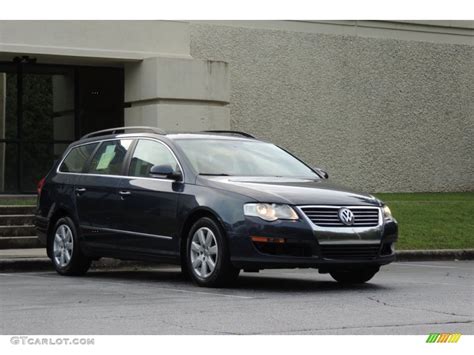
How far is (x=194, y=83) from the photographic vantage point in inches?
829

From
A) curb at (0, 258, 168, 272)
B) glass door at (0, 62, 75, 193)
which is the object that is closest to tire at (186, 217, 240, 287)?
curb at (0, 258, 168, 272)

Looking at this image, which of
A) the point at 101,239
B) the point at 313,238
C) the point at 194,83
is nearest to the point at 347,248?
the point at 313,238

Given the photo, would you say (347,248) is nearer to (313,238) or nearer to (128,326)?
(313,238)

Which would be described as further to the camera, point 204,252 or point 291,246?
point 204,252

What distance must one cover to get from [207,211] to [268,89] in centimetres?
1211

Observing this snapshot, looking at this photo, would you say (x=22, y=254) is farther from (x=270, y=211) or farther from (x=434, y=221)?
(x=434, y=221)

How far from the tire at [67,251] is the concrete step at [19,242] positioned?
95.7 inches

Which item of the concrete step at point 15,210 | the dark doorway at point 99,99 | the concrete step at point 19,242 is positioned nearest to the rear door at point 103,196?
the concrete step at point 19,242

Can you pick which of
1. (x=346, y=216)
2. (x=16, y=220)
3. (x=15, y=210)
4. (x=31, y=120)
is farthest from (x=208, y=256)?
(x=31, y=120)

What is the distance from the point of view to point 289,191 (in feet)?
34.8

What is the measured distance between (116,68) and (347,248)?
43.1 ft

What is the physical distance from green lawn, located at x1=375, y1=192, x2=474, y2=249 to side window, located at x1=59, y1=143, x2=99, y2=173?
5.25m

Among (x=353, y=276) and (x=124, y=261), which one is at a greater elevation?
(x=353, y=276)
